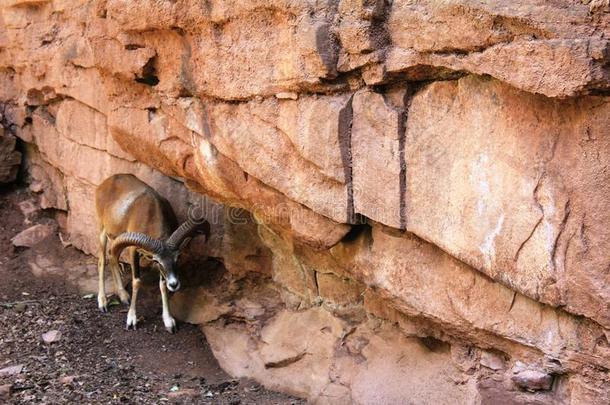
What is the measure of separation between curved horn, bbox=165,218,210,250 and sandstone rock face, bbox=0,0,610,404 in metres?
0.14

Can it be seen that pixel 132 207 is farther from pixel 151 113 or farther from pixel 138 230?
pixel 151 113

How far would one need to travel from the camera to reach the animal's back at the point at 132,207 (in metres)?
8.23

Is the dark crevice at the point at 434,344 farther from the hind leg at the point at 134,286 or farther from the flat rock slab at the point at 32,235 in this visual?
the flat rock slab at the point at 32,235

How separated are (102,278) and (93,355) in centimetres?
149

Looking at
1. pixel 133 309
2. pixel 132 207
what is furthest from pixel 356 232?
pixel 133 309

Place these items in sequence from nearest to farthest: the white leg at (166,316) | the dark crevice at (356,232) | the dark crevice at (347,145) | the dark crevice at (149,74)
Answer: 1. the dark crevice at (347,145)
2. the dark crevice at (356,232)
3. the dark crevice at (149,74)
4. the white leg at (166,316)

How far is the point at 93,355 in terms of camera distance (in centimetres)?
755

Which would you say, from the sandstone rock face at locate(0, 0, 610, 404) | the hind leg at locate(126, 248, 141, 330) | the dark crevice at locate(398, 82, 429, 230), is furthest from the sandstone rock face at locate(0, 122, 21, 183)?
the dark crevice at locate(398, 82, 429, 230)

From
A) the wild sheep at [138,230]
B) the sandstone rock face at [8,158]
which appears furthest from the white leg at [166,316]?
the sandstone rock face at [8,158]

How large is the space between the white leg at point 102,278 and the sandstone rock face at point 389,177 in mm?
1236

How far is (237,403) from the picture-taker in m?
6.57

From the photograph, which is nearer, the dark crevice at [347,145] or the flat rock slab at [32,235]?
the dark crevice at [347,145]

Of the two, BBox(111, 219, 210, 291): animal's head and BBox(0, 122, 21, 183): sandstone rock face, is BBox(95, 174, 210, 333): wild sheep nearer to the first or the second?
BBox(111, 219, 210, 291): animal's head

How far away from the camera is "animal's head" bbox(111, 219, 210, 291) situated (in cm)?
782
